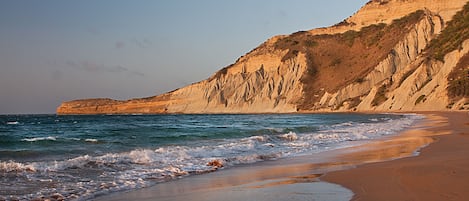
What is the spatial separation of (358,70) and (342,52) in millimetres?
11705

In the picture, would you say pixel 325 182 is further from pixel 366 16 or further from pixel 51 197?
pixel 366 16

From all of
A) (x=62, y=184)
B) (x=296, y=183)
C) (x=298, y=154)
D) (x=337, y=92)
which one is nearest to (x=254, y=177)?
(x=296, y=183)

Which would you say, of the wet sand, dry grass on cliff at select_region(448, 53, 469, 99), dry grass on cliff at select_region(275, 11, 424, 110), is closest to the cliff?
dry grass on cliff at select_region(448, 53, 469, 99)

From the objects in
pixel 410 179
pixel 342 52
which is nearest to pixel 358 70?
pixel 342 52

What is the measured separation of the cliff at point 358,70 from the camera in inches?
2488

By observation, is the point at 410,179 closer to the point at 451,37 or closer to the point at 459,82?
the point at 459,82

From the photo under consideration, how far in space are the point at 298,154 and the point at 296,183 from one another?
6.64 metres

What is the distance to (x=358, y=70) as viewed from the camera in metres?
93.4

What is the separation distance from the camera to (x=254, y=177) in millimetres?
9766

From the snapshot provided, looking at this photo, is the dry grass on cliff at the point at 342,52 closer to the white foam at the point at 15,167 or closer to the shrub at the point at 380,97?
the shrub at the point at 380,97

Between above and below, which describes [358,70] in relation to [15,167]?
above

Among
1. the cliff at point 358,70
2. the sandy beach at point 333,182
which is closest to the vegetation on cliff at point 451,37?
the cliff at point 358,70

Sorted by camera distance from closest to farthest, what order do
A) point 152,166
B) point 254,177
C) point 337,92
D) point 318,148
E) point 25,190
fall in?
1. point 25,190
2. point 254,177
3. point 152,166
4. point 318,148
5. point 337,92

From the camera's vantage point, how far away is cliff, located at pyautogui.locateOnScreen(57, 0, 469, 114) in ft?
207
